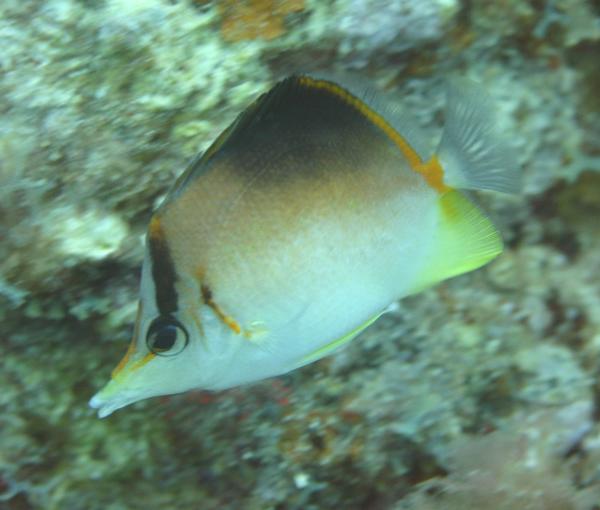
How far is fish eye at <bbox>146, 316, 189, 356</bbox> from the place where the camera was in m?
1.38

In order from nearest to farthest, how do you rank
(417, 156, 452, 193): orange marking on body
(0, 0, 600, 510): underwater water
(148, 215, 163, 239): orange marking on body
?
(148, 215, 163, 239): orange marking on body
(417, 156, 452, 193): orange marking on body
(0, 0, 600, 510): underwater water

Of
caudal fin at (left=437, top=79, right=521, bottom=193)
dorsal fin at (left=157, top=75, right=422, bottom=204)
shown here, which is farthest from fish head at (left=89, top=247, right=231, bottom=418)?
caudal fin at (left=437, top=79, right=521, bottom=193)

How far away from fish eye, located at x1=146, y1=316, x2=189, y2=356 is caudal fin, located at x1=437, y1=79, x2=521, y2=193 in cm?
74

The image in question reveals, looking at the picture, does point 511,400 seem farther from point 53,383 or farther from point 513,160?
point 53,383

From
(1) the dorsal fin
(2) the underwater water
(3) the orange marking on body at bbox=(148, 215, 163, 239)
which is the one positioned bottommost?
(2) the underwater water

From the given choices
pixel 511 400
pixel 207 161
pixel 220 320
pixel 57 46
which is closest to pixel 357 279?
pixel 220 320

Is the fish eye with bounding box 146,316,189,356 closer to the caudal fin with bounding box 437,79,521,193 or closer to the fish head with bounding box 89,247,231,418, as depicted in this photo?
the fish head with bounding box 89,247,231,418

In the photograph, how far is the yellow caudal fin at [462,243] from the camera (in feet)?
5.33

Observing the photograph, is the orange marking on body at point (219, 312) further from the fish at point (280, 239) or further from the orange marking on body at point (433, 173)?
the orange marking on body at point (433, 173)

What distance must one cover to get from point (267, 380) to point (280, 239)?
3.23 feet

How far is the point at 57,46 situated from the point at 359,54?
38.7 inches

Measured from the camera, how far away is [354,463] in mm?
2238

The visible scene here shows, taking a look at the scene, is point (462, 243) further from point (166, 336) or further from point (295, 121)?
point (166, 336)

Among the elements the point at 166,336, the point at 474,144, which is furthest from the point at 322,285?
the point at 474,144
